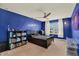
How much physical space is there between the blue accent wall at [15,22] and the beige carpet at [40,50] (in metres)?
0.38

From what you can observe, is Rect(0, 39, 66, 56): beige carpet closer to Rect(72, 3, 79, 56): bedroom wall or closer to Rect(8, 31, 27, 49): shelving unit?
Rect(8, 31, 27, 49): shelving unit

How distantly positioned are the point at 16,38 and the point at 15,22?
1.42 ft

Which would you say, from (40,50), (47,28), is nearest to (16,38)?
(40,50)

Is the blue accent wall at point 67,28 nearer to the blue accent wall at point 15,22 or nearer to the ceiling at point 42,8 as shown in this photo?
the ceiling at point 42,8

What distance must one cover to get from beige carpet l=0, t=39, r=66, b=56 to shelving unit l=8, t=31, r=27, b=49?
0.39ft

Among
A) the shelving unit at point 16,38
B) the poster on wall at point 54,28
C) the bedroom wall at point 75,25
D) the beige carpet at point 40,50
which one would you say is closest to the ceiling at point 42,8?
the bedroom wall at point 75,25

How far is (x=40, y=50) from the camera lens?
6.67 ft

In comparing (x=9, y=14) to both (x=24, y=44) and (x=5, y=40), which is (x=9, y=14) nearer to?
(x=5, y=40)

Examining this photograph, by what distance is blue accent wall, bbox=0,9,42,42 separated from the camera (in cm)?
200

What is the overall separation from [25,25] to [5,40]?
0.59m

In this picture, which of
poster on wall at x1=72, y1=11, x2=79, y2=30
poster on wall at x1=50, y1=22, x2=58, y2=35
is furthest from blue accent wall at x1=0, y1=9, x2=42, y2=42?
poster on wall at x1=72, y1=11, x2=79, y2=30

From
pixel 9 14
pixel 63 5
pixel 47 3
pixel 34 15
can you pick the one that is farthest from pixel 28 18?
pixel 63 5

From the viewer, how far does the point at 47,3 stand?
79.0 inches

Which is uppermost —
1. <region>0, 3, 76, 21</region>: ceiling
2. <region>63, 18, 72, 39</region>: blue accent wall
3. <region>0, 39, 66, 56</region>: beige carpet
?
<region>0, 3, 76, 21</region>: ceiling
